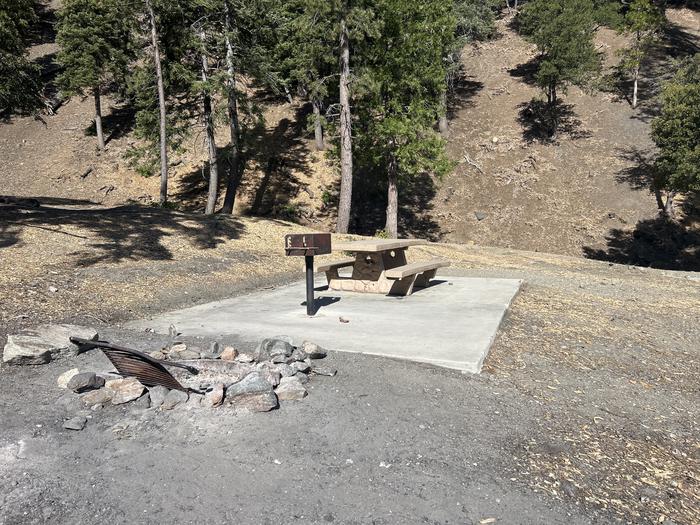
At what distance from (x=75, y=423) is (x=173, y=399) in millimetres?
619

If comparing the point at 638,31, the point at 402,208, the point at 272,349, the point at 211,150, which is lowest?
the point at 272,349

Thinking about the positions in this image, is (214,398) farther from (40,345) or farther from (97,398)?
(40,345)

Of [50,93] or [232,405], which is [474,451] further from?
[50,93]

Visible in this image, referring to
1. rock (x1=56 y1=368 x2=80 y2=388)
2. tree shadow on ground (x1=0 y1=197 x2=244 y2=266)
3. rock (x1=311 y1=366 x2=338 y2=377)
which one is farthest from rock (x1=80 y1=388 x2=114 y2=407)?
tree shadow on ground (x1=0 y1=197 x2=244 y2=266)

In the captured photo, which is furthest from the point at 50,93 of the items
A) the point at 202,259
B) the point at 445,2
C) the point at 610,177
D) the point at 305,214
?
the point at 610,177

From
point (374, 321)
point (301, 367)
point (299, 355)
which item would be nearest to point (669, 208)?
point (374, 321)

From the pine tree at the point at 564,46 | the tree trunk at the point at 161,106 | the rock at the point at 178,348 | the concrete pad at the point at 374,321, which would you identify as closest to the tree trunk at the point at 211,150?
the tree trunk at the point at 161,106

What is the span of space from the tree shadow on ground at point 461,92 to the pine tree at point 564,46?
519 cm

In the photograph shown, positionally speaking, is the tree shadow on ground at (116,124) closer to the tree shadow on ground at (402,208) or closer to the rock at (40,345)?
the tree shadow on ground at (402,208)

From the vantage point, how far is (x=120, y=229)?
11.3 metres

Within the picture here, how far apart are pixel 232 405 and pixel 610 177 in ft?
90.9

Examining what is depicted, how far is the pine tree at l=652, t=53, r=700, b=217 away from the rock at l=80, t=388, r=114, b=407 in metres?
22.6

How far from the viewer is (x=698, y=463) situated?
3.30 m

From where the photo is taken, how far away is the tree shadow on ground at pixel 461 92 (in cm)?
3391
